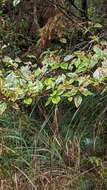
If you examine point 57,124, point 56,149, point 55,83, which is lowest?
point 56,149

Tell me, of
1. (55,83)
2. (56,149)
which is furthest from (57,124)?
(55,83)

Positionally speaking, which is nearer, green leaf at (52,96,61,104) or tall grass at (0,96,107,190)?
green leaf at (52,96,61,104)

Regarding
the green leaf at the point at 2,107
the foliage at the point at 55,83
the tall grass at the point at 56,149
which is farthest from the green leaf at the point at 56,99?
the tall grass at the point at 56,149

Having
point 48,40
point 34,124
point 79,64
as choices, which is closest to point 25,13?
point 48,40

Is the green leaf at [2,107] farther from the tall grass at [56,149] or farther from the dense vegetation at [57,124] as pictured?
the tall grass at [56,149]

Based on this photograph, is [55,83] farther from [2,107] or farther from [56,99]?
[2,107]

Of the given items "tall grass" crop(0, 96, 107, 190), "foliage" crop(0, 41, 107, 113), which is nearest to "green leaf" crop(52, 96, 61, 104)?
"foliage" crop(0, 41, 107, 113)

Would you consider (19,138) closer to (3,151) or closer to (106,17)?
(3,151)

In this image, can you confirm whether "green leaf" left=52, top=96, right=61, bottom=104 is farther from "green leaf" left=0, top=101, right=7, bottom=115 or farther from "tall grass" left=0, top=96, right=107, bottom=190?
"tall grass" left=0, top=96, right=107, bottom=190

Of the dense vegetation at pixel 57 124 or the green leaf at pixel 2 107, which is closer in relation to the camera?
the green leaf at pixel 2 107

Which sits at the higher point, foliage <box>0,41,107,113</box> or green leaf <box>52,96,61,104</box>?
foliage <box>0,41,107,113</box>

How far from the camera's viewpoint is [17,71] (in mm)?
2543

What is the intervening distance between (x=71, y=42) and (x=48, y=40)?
8.2 inches

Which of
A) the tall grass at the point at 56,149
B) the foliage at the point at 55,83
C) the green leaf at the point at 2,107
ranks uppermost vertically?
the foliage at the point at 55,83
